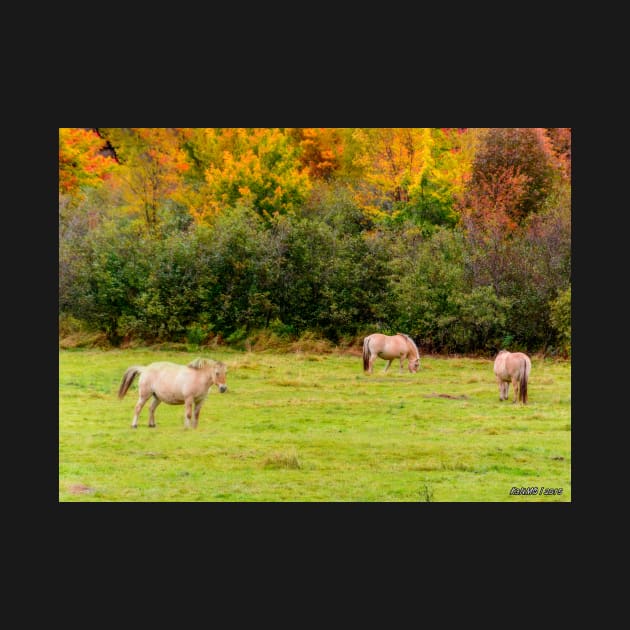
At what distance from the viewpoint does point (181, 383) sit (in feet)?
61.2

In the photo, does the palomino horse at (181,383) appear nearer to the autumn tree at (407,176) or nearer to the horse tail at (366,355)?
the horse tail at (366,355)

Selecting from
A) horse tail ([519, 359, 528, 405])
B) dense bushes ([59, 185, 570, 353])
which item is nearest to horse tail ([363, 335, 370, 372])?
dense bushes ([59, 185, 570, 353])

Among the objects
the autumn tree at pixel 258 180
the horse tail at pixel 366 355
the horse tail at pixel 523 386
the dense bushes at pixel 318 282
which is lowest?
the horse tail at pixel 523 386

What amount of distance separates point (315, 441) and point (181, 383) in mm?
2676

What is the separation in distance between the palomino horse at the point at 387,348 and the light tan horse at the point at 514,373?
13.5 feet

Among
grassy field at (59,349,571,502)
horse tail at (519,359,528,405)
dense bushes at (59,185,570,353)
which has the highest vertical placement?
dense bushes at (59,185,570,353)

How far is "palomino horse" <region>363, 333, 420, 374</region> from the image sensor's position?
1010 inches

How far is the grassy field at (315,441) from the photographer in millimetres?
16312

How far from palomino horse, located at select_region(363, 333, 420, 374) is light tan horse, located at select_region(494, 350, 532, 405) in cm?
412

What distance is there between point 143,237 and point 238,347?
19.7 ft

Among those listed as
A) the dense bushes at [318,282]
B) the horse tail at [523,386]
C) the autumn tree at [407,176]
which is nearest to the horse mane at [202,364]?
the horse tail at [523,386]

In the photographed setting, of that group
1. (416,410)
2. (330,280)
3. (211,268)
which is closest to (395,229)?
(330,280)

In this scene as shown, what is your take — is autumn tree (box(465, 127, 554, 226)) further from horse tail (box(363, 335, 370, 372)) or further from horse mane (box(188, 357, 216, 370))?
horse mane (box(188, 357, 216, 370))

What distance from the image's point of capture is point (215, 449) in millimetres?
17891
